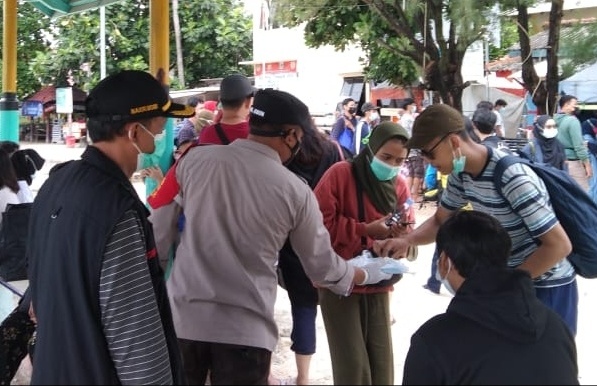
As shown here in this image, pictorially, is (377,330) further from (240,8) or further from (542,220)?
(240,8)

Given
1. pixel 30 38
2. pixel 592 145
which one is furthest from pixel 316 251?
pixel 30 38

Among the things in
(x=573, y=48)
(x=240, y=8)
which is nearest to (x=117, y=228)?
(x=573, y=48)

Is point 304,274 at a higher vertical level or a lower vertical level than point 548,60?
lower

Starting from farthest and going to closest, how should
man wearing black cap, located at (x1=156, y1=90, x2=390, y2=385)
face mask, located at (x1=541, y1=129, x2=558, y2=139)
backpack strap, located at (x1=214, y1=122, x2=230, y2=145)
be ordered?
face mask, located at (x1=541, y1=129, x2=558, y2=139) → backpack strap, located at (x1=214, y1=122, x2=230, y2=145) → man wearing black cap, located at (x1=156, y1=90, x2=390, y2=385)

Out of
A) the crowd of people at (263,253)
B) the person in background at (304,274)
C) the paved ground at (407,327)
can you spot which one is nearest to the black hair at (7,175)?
the paved ground at (407,327)

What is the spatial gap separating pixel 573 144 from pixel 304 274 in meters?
6.19

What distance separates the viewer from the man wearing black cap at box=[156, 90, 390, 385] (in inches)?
93.3

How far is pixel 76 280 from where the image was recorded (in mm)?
1827

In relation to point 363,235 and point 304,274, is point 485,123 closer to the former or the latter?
point 304,274

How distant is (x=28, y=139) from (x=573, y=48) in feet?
116

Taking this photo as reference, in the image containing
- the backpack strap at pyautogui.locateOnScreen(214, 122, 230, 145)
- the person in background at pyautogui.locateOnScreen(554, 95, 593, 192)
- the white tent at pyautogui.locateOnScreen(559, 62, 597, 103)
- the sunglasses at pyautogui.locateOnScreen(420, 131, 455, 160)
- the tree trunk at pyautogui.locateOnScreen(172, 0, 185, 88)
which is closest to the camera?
the sunglasses at pyautogui.locateOnScreen(420, 131, 455, 160)

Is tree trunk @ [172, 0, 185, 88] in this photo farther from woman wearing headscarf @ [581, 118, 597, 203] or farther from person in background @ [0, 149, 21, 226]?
person in background @ [0, 149, 21, 226]

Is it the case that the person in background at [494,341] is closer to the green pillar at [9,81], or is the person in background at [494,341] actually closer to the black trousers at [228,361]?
the black trousers at [228,361]

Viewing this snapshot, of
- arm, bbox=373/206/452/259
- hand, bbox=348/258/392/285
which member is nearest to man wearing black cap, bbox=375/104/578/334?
arm, bbox=373/206/452/259
